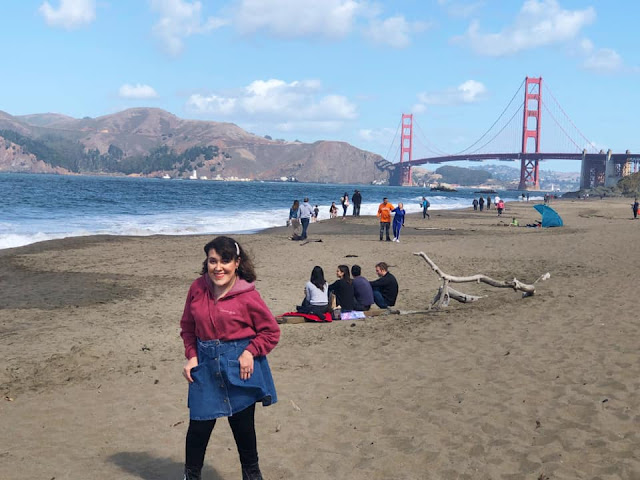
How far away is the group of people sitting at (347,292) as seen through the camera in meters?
8.56

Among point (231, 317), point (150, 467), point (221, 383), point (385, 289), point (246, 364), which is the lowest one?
point (150, 467)

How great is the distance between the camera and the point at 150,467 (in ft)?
13.7

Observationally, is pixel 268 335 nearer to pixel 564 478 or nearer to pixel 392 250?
pixel 564 478

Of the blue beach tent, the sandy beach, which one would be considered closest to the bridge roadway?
the blue beach tent

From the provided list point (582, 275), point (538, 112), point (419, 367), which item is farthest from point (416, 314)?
point (538, 112)

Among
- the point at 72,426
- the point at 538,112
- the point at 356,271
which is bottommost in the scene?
the point at 72,426

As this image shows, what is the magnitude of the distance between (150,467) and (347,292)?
203 inches

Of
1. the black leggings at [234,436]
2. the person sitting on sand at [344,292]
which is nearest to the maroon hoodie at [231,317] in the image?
the black leggings at [234,436]

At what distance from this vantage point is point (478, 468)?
3998 mm

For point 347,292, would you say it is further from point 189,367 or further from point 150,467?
point 189,367

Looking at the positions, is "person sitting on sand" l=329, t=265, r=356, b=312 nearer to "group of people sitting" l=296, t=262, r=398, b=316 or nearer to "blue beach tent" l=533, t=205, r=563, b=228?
"group of people sitting" l=296, t=262, r=398, b=316

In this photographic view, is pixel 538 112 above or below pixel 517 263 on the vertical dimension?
above

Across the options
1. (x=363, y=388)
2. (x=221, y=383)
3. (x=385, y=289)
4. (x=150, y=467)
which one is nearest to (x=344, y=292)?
(x=385, y=289)

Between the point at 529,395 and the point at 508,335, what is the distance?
1966 millimetres
